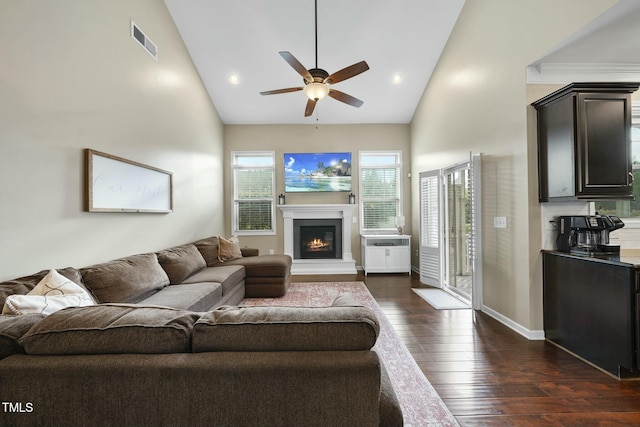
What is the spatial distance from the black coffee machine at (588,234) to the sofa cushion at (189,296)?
11.7ft

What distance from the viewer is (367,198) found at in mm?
6750

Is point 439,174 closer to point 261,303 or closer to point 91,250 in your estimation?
point 261,303

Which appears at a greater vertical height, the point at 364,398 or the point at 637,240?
the point at 637,240

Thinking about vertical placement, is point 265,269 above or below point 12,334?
below

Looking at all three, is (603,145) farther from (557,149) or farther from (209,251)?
(209,251)

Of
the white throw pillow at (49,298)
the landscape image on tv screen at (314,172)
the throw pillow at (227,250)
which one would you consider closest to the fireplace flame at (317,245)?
the landscape image on tv screen at (314,172)

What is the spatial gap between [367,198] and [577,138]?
4283 millimetres

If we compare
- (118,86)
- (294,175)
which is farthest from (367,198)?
(118,86)

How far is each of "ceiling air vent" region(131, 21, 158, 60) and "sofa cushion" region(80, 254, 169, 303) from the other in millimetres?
2551

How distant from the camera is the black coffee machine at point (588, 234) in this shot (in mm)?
2709

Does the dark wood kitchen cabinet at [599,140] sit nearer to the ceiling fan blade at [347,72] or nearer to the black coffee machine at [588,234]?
the black coffee machine at [588,234]

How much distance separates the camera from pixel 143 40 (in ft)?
11.9

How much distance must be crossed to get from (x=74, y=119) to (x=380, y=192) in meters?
5.50

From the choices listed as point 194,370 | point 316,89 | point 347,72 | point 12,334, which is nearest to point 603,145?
point 347,72
